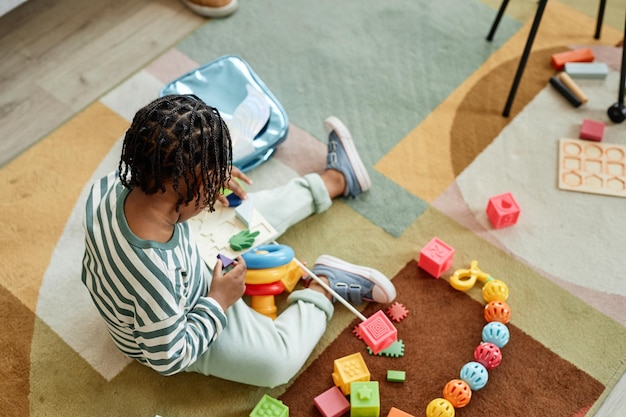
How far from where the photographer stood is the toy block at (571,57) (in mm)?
1690

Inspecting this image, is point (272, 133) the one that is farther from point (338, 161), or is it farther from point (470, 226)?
point (470, 226)

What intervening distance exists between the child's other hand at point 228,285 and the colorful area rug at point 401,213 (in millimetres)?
182

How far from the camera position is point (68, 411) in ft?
4.06

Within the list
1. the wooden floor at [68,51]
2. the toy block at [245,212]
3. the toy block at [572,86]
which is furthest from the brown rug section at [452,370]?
the wooden floor at [68,51]

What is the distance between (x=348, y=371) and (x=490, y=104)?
29.7 inches

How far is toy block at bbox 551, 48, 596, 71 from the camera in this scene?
5.55ft

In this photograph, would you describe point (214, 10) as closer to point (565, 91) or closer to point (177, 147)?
point (565, 91)

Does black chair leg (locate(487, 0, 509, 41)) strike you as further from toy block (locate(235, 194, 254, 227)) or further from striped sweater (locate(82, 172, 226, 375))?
striped sweater (locate(82, 172, 226, 375))

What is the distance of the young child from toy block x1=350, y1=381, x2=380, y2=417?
0.36 feet

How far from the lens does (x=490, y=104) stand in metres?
1.64

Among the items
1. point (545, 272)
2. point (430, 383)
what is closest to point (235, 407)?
point (430, 383)

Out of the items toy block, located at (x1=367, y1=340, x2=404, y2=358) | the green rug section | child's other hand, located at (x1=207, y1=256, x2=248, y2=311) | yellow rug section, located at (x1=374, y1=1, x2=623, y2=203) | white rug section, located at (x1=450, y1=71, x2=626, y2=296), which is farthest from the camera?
the green rug section

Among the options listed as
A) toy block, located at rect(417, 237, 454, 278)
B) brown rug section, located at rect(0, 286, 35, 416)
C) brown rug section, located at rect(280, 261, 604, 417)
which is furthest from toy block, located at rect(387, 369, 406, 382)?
brown rug section, located at rect(0, 286, 35, 416)

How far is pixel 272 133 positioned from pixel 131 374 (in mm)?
575
